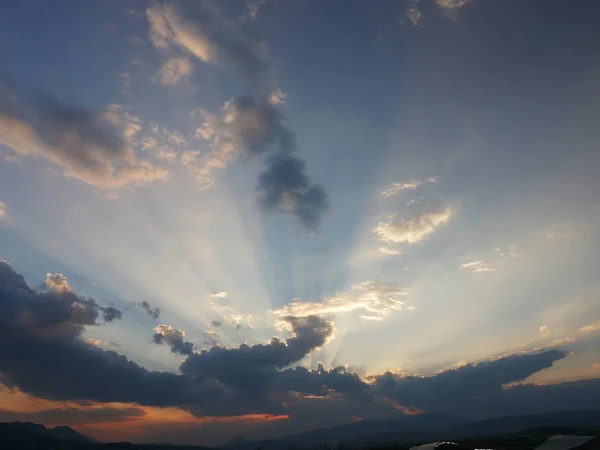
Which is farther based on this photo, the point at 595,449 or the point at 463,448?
the point at 595,449

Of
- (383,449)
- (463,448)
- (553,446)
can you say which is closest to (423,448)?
(463,448)

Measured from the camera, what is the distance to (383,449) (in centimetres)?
15750

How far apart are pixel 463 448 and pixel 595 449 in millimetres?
40116

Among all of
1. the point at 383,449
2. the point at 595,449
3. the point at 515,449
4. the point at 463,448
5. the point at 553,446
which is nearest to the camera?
the point at 463,448

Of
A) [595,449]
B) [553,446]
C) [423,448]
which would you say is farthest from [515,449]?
[423,448]

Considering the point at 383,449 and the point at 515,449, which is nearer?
the point at 515,449

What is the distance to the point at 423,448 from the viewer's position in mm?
102625

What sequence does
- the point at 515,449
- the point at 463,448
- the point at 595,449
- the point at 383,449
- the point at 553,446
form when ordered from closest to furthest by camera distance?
the point at 463,448
the point at 595,449
the point at 553,446
the point at 515,449
the point at 383,449

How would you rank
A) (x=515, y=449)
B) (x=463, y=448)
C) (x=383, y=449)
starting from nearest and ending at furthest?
(x=463, y=448), (x=515, y=449), (x=383, y=449)

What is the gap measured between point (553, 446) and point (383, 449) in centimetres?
6834

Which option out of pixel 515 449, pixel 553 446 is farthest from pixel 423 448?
pixel 515 449

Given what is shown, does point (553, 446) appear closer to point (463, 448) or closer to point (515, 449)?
point (515, 449)

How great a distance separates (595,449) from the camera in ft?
329

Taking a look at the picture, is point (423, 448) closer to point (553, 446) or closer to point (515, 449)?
point (553, 446)
